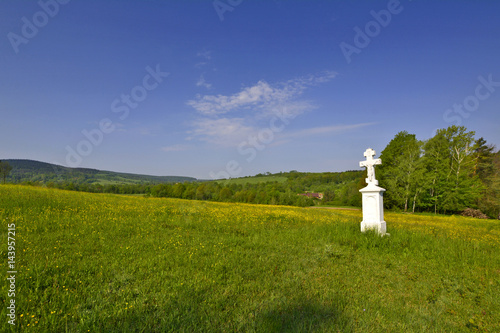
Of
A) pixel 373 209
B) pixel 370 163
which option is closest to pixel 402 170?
pixel 370 163

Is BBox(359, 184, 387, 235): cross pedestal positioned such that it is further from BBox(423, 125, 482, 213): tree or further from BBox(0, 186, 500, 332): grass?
BBox(423, 125, 482, 213): tree

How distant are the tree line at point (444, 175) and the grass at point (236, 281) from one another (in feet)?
98.6

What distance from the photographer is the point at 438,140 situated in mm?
35875

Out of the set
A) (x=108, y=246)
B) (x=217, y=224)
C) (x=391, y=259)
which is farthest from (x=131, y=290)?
(x=391, y=259)

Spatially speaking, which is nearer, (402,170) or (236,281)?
(236,281)

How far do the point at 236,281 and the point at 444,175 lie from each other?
135 ft

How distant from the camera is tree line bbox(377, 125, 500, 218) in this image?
105 ft

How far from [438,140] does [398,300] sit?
42.3 meters

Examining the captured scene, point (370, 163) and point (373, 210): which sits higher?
point (370, 163)

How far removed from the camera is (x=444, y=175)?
33406 mm

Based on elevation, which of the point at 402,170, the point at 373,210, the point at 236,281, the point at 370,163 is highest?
the point at 402,170

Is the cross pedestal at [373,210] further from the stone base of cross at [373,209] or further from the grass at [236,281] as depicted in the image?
the grass at [236,281]

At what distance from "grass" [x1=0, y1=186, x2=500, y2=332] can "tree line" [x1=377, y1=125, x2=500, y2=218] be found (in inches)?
1184

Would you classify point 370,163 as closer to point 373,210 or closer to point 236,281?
point 373,210
